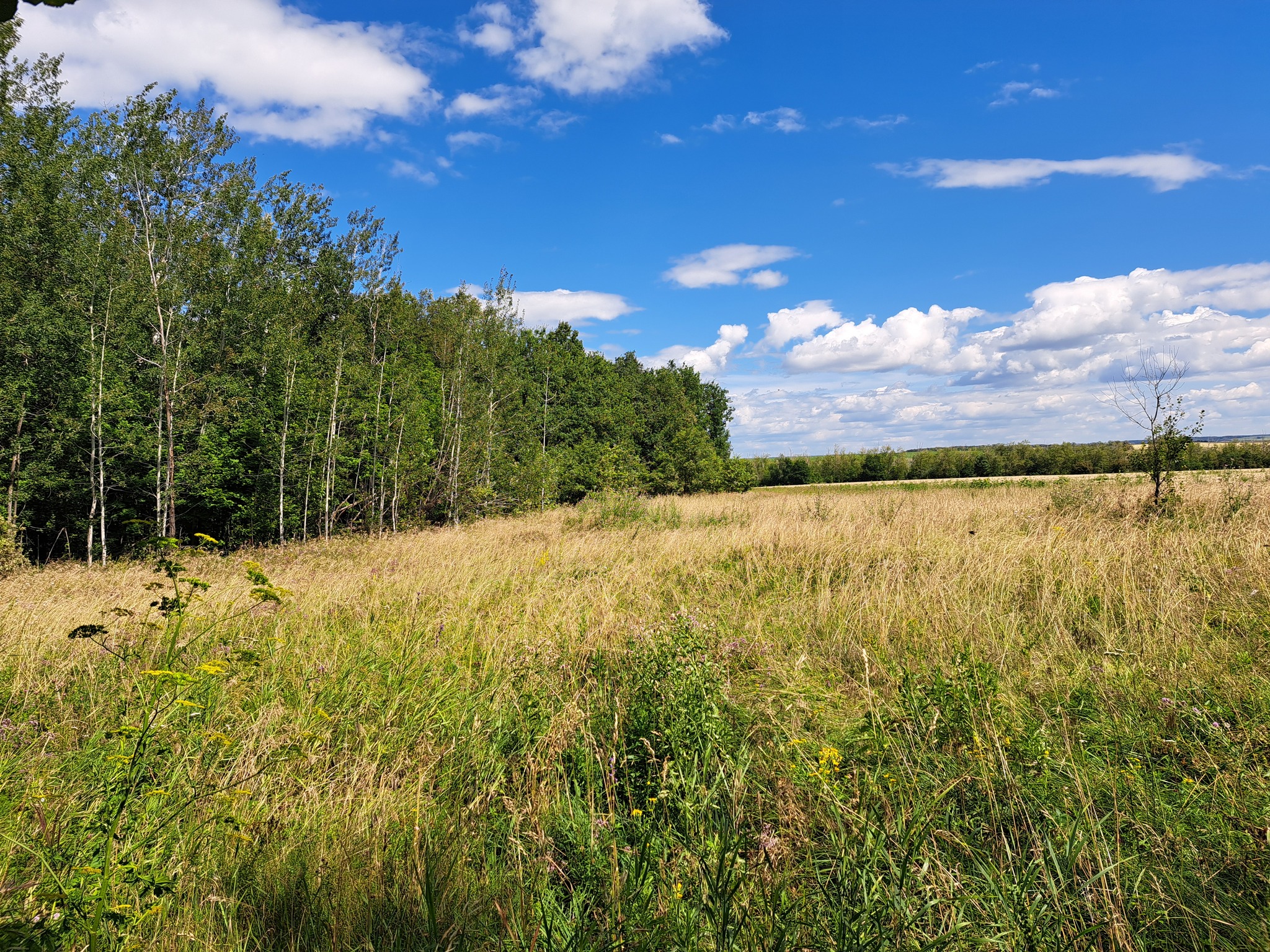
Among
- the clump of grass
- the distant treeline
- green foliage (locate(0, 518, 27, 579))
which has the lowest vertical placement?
green foliage (locate(0, 518, 27, 579))

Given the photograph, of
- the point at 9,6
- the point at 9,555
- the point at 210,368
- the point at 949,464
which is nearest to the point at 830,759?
the point at 9,6

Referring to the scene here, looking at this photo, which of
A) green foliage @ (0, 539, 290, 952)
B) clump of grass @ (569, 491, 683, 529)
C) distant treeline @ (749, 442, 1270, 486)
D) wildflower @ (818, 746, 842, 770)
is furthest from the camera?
distant treeline @ (749, 442, 1270, 486)

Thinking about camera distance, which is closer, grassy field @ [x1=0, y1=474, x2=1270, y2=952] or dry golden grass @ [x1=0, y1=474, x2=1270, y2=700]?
grassy field @ [x1=0, y1=474, x2=1270, y2=952]

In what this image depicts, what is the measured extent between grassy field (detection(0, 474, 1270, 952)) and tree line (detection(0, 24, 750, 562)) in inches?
678

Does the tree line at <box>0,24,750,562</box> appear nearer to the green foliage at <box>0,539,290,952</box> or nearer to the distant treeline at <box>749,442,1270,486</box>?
the green foliage at <box>0,539,290,952</box>

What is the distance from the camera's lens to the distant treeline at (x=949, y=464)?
37719 mm

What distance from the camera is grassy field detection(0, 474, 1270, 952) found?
195 centimetres

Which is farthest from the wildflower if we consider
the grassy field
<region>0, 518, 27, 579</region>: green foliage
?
<region>0, 518, 27, 579</region>: green foliage

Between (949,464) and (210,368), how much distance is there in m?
54.3

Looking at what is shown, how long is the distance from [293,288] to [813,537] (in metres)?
25.9

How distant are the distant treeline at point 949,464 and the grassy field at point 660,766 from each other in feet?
92.0

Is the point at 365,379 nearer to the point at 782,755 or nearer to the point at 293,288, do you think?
→ the point at 293,288

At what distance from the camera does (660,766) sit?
3262mm

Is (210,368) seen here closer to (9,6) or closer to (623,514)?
(623,514)
